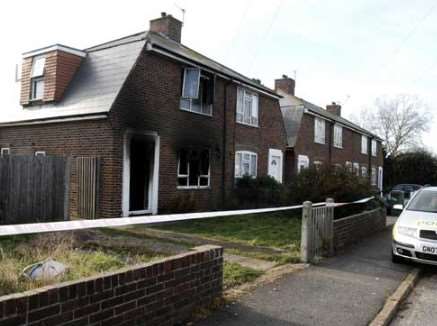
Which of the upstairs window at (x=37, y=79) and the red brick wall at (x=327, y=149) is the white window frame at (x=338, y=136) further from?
the upstairs window at (x=37, y=79)

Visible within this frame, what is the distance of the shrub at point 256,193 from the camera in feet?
58.6

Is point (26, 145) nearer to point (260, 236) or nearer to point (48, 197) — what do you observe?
point (48, 197)

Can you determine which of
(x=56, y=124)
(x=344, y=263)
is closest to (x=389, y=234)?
(x=344, y=263)

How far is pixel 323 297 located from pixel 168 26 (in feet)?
51.6

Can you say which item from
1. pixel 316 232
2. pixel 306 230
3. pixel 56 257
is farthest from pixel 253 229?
pixel 56 257

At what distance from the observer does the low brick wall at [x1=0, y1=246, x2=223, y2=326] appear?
3.14 metres

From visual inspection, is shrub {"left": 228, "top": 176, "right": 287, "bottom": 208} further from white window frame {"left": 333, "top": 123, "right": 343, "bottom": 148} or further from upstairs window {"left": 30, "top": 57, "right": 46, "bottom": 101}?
white window frame {"left": 333, "top": 123, "right": 343, "bottom": 148}

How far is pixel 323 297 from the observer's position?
581cm

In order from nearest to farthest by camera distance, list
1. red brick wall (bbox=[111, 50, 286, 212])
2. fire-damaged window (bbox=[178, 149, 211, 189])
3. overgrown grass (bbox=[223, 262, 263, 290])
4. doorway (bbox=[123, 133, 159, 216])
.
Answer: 1. overgrown grass (bbox=[223, 262, 263, 290])
2. red brick wall (bbox=[111, 50, 286, 212])
3. doorway (bbox=[123, 133, 159, 216])
4. fire-damaged window (bbox=[178, 149, 211, 189])

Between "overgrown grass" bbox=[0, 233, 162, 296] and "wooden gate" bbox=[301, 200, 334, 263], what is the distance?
2.77 meters

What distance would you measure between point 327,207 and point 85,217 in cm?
774

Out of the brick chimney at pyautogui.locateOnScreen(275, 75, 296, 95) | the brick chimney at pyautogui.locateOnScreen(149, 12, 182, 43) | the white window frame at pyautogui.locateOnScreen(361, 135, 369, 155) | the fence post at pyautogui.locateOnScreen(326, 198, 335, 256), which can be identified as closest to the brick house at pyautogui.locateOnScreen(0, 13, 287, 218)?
the brick chimney at pyautogui.locateOnScreen(149, 12, 182, 43)

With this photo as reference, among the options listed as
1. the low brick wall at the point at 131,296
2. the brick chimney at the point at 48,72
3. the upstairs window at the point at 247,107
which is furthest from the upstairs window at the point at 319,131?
the low brick wall at the point at 131,296

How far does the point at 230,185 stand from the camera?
18.2 m
